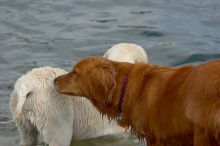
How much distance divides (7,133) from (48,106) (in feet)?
5.02

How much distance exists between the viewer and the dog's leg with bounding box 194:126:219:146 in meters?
6.07

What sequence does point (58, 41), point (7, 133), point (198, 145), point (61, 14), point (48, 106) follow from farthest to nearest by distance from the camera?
point (61, 14) < point (58, 41) < point (7, 133) < point (48, 106) < point (198, 145)

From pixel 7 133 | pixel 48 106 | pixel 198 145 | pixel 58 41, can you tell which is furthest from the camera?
pixel 58 41

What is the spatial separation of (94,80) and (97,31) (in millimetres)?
Result: 6630

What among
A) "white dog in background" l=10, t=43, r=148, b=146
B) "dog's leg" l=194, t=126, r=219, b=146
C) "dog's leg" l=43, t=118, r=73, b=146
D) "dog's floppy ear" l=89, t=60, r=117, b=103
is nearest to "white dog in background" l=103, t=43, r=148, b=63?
"white dog in background" l=10, t=43, r=148, b=146

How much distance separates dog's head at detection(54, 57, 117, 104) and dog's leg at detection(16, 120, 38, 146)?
0.94m

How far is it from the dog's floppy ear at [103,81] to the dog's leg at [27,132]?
1.19 m

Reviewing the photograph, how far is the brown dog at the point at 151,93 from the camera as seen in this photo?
625cm

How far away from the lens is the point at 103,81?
660cm

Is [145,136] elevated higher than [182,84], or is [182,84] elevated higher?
[182,84]

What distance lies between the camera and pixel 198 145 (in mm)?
6188

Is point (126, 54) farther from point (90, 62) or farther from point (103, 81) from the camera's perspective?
point (103, 81)

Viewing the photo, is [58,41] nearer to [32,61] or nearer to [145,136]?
[32,61]

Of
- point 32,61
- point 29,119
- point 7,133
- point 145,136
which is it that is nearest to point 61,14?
point 32,61
